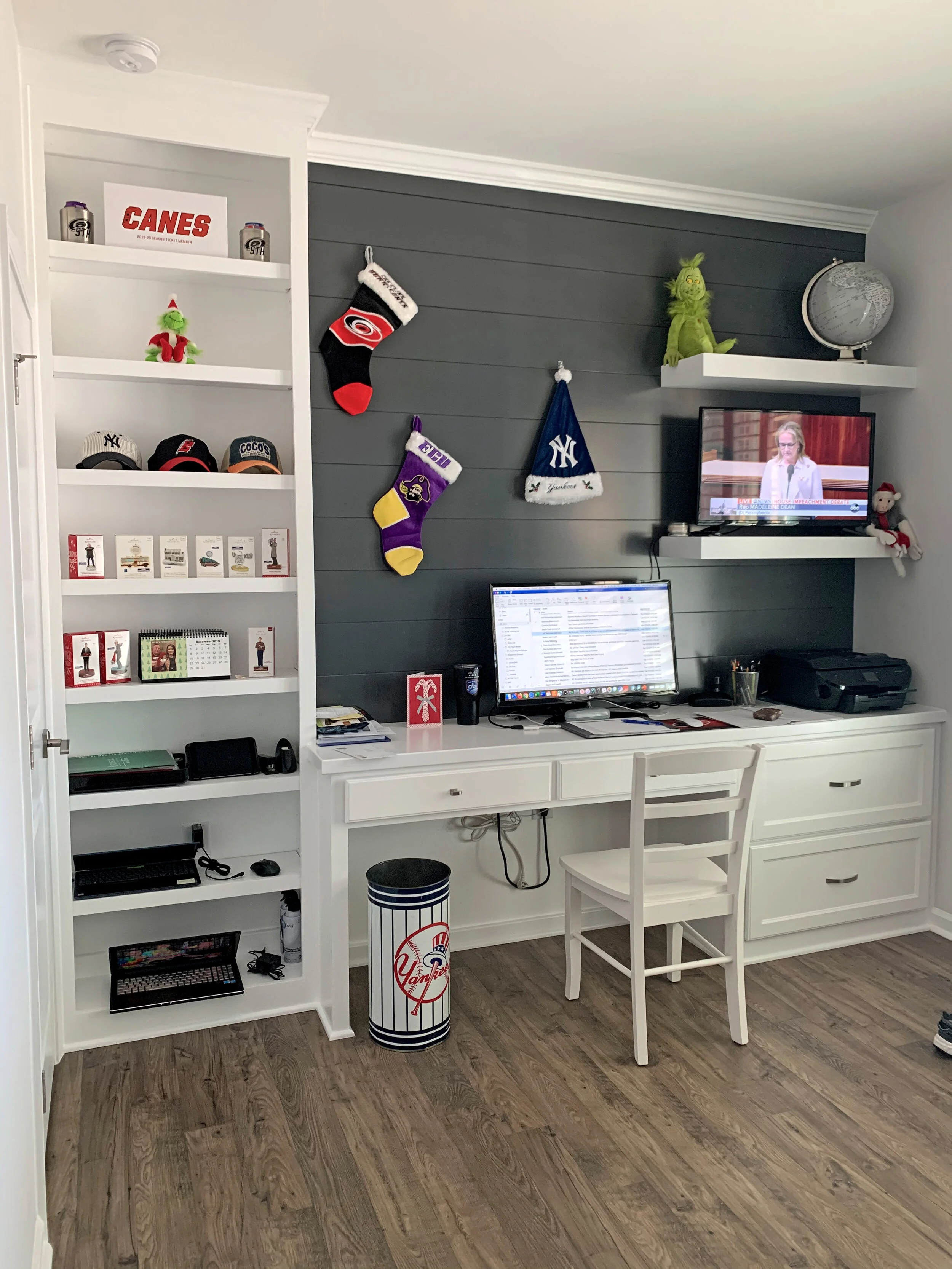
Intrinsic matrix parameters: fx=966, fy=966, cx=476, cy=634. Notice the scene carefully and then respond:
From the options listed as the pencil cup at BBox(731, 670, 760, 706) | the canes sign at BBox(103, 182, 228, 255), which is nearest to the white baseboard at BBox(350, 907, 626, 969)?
the pencil cup at BBox(731, 670, 760, 706)

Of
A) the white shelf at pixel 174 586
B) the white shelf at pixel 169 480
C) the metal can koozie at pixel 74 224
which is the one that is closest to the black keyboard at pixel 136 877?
the white shelf at pixel 174 586

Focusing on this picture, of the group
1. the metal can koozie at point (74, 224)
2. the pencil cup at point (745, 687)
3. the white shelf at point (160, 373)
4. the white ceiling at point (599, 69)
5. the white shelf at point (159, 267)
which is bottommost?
the pencil cup at point (745, 687)

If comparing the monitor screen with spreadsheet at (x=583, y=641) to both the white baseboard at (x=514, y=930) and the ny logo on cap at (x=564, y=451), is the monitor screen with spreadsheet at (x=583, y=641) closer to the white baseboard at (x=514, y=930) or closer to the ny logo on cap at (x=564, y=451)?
the ny logo on cap at (x=564, y=451)

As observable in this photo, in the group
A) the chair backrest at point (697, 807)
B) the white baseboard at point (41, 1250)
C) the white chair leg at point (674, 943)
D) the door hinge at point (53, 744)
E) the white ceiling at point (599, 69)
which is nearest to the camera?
the white baseboard at point (41, 1250)

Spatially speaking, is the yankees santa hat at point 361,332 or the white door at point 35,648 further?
the yankees santa hat at point 361,332

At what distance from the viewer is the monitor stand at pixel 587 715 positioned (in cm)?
324

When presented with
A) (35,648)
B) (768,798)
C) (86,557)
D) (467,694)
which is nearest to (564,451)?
(467,694)

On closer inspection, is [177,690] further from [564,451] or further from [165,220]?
[564,451]

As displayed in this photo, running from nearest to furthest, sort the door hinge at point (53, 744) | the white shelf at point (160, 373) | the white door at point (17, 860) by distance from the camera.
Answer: the white door at point (17, 860)
the door hinge at point (53, 744)
the white shelf at point (160, 373)

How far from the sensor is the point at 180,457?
109 inches

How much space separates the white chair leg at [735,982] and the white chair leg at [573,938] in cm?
46

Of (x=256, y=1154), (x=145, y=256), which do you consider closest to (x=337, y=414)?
(x=145, y=256)

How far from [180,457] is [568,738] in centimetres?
144

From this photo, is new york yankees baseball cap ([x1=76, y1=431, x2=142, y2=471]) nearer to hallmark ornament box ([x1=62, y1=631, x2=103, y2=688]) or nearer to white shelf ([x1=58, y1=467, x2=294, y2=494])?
white shelf ([x1=58, y1=467, x2=294, y2=494])
